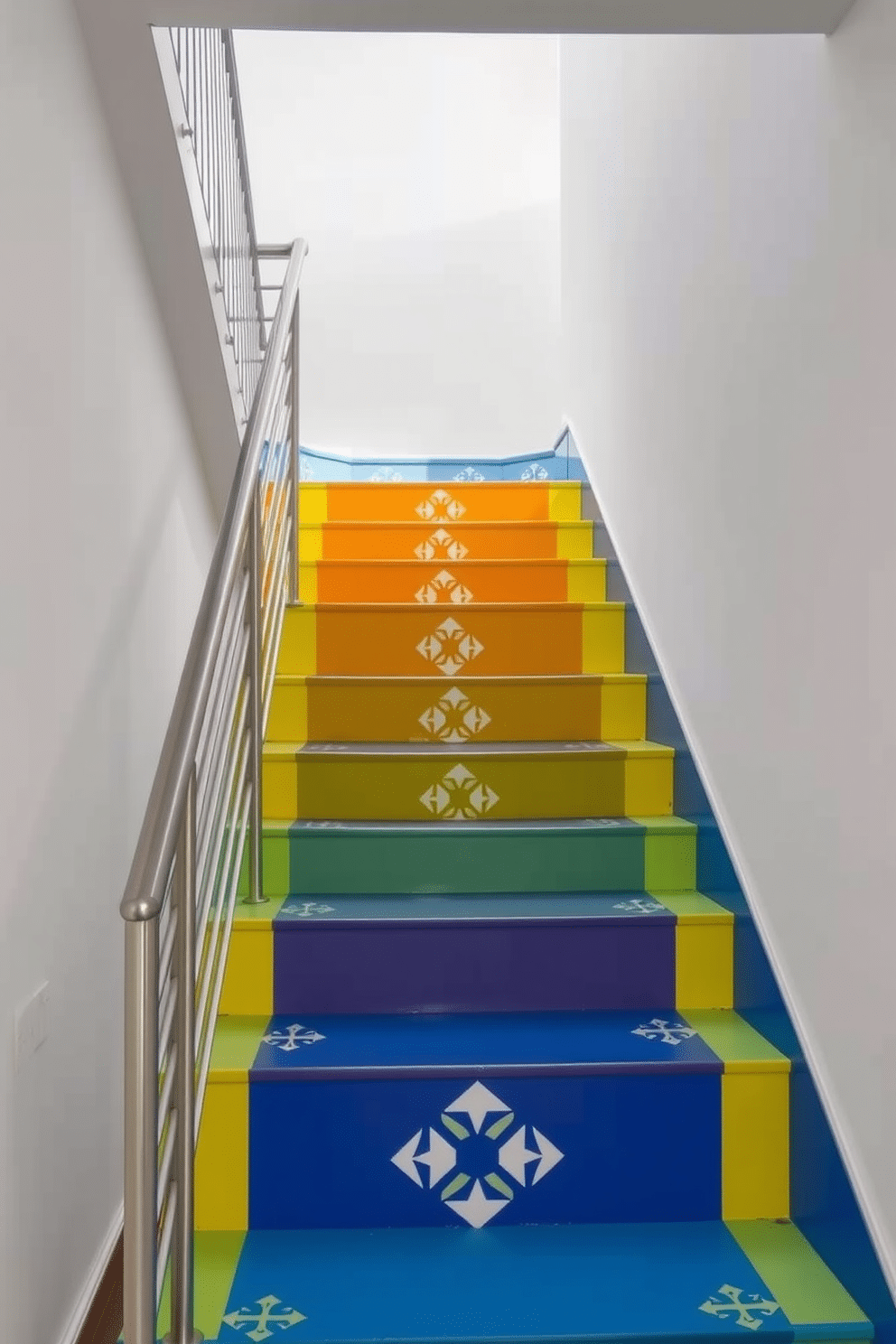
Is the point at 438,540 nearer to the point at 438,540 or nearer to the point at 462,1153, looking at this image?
the point at 438,540

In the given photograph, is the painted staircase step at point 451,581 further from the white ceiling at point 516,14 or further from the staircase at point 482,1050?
the white ceiling at point 516,14

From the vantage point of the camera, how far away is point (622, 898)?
85.3 inches

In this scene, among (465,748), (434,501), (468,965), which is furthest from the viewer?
(434,501)

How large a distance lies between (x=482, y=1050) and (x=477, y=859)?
50cm

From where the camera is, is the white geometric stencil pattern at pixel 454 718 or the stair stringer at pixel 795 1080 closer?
the stair stringer at pixel 795 1080

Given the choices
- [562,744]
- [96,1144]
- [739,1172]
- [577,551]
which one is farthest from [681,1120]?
[577,551]

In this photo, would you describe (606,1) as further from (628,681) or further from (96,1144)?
(96,1144)

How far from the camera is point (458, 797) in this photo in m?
2.41

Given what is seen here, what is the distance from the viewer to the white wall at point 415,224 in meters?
4.77

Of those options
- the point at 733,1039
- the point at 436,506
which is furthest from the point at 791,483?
the point at 436,506

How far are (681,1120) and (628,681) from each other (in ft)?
3.92

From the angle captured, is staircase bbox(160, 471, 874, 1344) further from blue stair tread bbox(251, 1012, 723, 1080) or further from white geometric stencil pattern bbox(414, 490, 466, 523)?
white geometric stencil pattern bbox(414, 490, 466, 523)

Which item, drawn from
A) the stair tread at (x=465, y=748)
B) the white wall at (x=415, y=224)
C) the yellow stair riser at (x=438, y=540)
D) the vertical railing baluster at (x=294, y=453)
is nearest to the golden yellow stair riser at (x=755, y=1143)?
the stair tread at (x=465, y=748)

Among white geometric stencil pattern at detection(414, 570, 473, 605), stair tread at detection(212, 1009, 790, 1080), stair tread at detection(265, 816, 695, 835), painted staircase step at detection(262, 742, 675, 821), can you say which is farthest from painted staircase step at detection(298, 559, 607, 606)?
stair tread at detection(212, 1009, 790, 1080)
